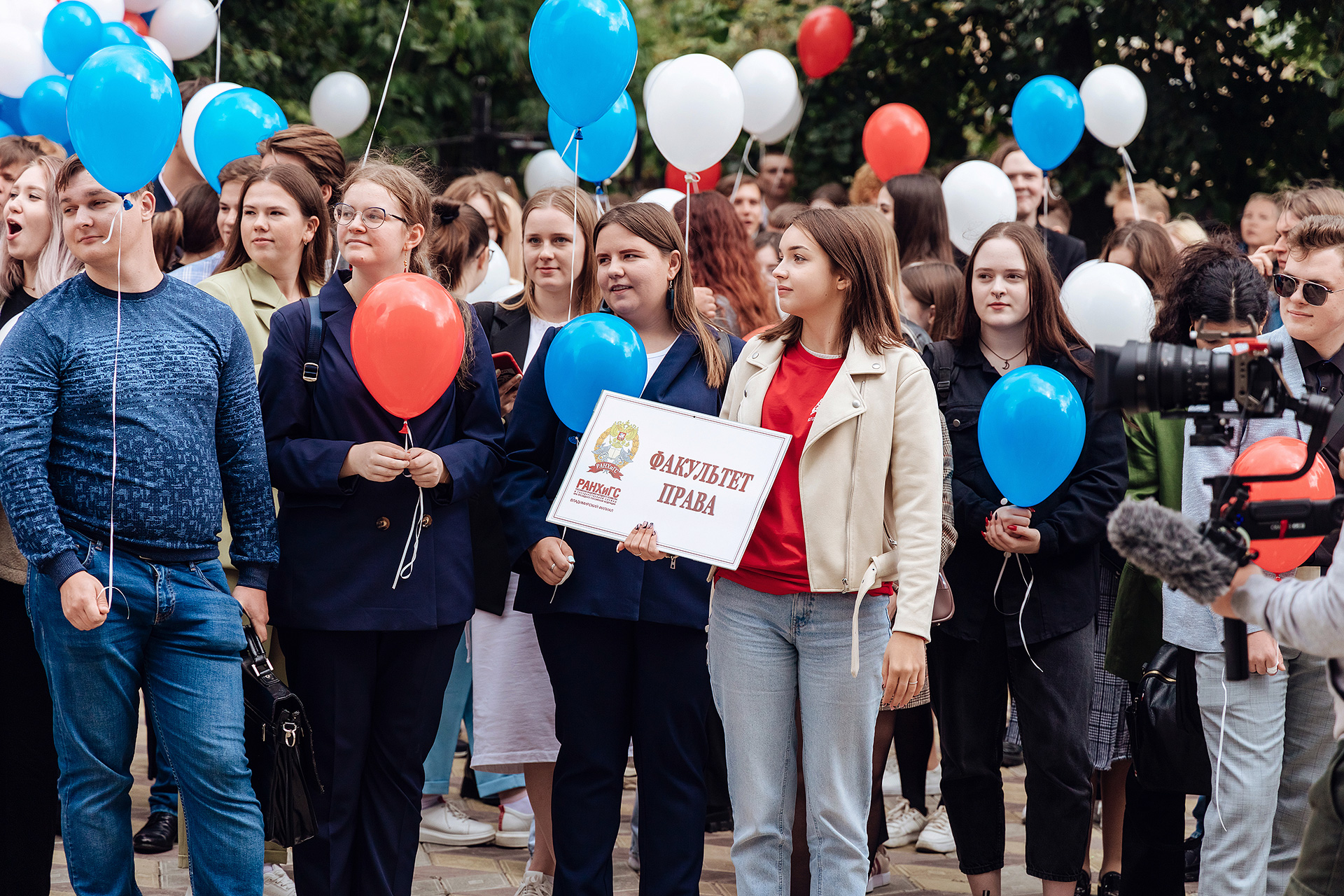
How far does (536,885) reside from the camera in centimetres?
449

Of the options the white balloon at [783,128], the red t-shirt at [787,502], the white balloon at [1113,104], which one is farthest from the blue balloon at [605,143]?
the white balloon at [1113,104]

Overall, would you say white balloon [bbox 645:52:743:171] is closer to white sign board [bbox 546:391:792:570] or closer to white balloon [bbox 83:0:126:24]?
white sign board [bbox 546:391:792:570]

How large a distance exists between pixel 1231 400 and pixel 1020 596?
5.12ft

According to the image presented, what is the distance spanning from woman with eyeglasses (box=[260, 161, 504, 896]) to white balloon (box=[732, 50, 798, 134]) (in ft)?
16.0

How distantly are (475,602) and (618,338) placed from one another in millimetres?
1329

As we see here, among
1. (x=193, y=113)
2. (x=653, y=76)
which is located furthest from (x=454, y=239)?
(x=653, y=76)

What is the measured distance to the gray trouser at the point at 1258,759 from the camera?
3.63 meters

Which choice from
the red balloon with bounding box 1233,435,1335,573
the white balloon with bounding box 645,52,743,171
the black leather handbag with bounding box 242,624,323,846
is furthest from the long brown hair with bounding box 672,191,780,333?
the black leather handbag with bounding box 242,624,323,846

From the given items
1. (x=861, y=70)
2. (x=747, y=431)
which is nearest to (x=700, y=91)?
(x=747, y=431)

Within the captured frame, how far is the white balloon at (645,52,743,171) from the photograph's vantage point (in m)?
5.46

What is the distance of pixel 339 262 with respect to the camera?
475 centimetres

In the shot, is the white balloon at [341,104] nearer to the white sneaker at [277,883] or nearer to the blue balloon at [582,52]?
the blue balloon at [582,52]

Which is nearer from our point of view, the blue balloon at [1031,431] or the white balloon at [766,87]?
the blue balloon at [1031,431]

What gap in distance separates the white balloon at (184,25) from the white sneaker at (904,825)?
6.01 meters
